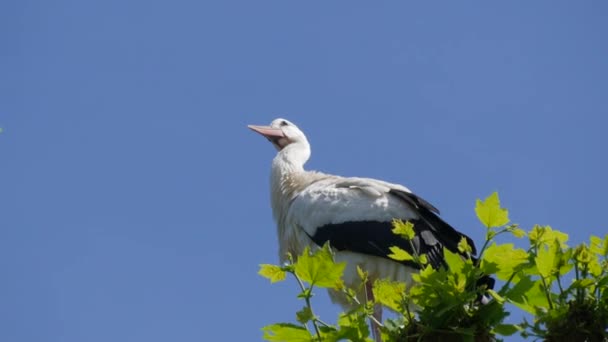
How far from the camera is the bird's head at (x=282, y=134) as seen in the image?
12914 millimetres

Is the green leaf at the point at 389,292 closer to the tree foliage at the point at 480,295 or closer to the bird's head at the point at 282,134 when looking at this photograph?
the tree foliage at the point at 480,295

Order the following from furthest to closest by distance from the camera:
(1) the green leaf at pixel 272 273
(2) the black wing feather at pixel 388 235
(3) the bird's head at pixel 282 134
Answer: (3) the bird's head at pixel 282 134
(2) the black wing feather at pixel 388 235
(1) the green leaf at pixel 272 273

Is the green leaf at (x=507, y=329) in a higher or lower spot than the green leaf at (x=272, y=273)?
lower

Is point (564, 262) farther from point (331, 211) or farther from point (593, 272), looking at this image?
point (331, 211)

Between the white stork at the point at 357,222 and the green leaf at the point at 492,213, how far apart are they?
5130 mm

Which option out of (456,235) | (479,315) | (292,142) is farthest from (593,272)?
(292,142)

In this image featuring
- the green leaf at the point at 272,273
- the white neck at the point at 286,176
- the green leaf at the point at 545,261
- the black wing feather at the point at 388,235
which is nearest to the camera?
the green leaf at the point at 545,261

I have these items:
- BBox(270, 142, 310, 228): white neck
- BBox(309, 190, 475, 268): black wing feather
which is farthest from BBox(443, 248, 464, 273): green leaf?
BBox(270, 142, 310, 228): white neck

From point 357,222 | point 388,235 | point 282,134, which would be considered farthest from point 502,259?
point 282,134

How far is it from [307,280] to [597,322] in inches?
38.7

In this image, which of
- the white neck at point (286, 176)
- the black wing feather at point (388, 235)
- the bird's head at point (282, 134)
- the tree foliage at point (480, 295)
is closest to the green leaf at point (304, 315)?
the tree foliage at point (480, 295)

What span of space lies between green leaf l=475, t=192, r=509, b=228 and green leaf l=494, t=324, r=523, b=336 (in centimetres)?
37

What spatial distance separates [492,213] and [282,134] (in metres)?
9.28

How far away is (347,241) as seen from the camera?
9.98 m
